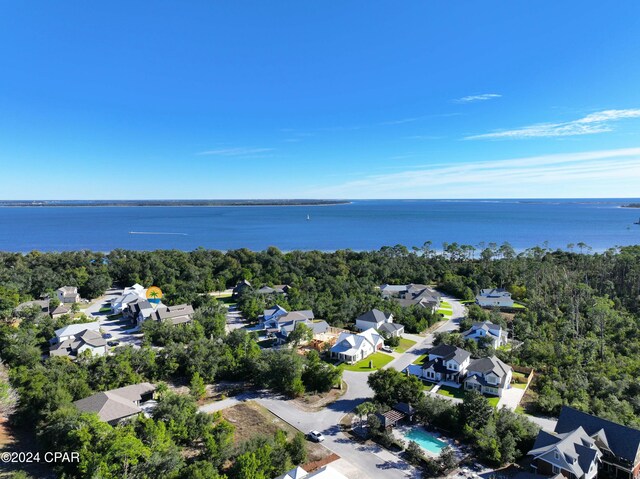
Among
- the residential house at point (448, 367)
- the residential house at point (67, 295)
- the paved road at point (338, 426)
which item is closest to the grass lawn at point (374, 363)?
the paved road at point (338, 426)

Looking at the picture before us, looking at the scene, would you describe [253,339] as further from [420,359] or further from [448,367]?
[448,367]

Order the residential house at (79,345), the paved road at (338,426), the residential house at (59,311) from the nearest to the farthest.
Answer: the paved road at (338,426) < the residential house at (79,345) < the residential house at (59,311)

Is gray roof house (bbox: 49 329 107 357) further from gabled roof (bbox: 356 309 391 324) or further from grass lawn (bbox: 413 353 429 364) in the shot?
grass lawn (bbox: 413 353 429 364)

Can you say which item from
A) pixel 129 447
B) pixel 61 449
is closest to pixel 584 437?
pixel 129 447

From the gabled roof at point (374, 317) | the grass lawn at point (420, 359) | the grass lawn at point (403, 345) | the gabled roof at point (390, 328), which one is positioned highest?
the gabled roof at point (374, 317)

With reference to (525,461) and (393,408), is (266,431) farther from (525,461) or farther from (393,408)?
(525,461)

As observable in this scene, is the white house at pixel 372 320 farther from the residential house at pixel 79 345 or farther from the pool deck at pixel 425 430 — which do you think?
the residential house at pixel 79 345
